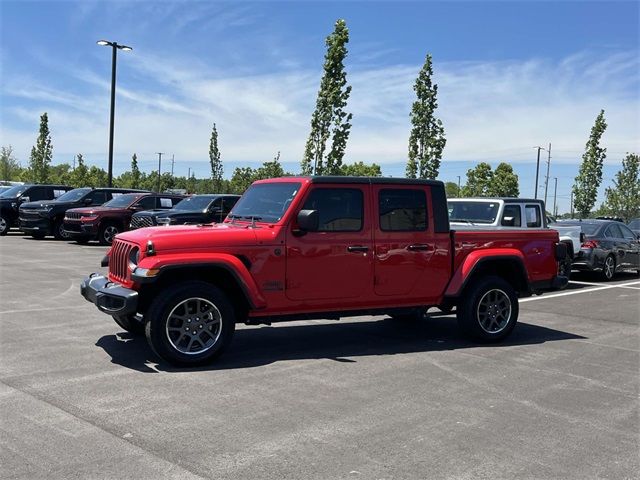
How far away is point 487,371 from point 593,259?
9.91 meters

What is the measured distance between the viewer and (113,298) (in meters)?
6.04

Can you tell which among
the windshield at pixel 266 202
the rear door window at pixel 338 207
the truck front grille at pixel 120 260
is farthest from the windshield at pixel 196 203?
the rear door window at pixel 338 207

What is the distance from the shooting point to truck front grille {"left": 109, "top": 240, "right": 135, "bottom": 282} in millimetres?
6281

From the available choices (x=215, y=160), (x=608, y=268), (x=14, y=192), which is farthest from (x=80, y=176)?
(x=608, y=268)

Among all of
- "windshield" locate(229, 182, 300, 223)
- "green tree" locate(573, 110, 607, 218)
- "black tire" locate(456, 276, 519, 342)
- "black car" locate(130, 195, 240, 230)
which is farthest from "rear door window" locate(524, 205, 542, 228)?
"green tree" locate(573, 110, 607, 218)

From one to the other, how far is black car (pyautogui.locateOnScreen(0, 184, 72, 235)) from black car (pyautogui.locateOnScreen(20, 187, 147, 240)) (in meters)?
1.51

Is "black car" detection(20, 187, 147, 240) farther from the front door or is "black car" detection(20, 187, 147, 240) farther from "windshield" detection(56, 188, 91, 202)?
the front door

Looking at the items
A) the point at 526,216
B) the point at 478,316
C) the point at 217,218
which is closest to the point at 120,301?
the point at 478,316

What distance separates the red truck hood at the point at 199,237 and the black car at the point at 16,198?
18533 mm

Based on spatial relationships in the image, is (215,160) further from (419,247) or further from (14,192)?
(419,247)

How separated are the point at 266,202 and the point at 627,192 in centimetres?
4704

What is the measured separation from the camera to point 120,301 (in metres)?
5.98

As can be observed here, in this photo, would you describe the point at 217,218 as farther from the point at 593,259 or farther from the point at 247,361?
the point at 247,361

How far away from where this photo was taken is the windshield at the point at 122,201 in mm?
20656
